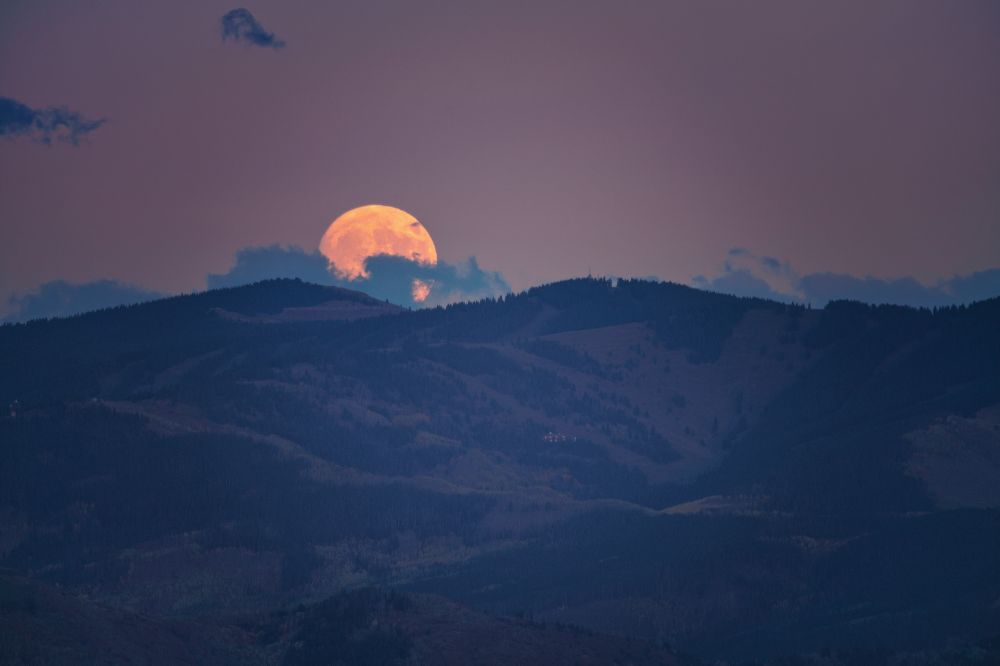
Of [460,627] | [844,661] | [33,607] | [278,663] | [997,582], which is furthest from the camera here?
[997,582]

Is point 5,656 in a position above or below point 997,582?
below

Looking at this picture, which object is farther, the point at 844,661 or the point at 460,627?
the point at 844,661

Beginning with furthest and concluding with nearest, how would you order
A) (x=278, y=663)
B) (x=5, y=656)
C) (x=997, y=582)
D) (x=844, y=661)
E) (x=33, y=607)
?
1. (x=997, y=582)
2. (x=844, y=661)
3. (x=278, y=663)
4. (x=33, y=607)
5. (x=5, y=656)

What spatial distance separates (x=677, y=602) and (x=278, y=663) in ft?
233

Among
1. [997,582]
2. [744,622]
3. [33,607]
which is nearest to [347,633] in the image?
[33,607]

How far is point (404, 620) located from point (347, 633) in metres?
6.82

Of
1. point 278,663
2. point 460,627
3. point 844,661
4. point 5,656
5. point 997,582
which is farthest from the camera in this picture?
point 997,582

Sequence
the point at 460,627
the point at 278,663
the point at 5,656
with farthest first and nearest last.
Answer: the point at 460,627, the point at 278,663, the point at 5,656

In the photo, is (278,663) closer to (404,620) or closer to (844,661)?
(404,620)

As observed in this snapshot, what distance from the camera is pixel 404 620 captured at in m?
149

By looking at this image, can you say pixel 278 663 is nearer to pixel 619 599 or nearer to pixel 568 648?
pixel 568 648

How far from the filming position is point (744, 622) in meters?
192

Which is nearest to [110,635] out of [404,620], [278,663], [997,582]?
[278,663]

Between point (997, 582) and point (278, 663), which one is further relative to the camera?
point (997, 582)
